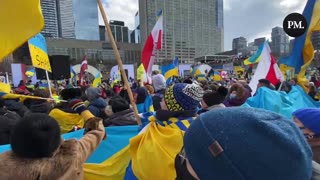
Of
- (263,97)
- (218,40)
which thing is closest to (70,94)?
(263,97)

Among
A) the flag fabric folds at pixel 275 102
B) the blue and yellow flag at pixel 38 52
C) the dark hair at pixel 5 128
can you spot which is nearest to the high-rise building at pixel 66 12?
the blue and yellow flag at pixel 38 52

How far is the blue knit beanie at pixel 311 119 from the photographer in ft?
6.41

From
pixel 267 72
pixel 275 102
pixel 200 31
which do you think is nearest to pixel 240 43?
pixel 200 31

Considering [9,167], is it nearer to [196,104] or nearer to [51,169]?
[51,169]

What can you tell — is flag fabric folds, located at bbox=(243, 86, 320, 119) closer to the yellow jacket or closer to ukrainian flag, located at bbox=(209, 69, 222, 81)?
the yellow jacket

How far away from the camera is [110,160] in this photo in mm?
2686

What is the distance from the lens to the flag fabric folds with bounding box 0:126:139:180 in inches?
102

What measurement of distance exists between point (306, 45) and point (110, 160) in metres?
4.24

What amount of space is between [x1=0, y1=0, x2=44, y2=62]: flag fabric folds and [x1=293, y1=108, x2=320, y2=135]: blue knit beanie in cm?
227

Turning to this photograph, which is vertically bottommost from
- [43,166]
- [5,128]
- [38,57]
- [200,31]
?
[5,128]

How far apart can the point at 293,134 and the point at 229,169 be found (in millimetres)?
214

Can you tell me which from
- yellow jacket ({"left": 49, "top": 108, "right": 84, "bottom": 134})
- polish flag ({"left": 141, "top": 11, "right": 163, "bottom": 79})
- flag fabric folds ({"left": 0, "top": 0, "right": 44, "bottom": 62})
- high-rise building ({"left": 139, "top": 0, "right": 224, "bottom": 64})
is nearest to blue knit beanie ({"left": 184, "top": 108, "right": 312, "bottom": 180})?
flag fabric folds ({"left": 0, "top": 0, "right": 44, "bottom": 62})

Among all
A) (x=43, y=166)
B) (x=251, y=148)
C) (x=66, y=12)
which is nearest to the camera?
Result: (x=251, y=148)

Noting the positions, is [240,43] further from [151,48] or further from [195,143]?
[195,143]
